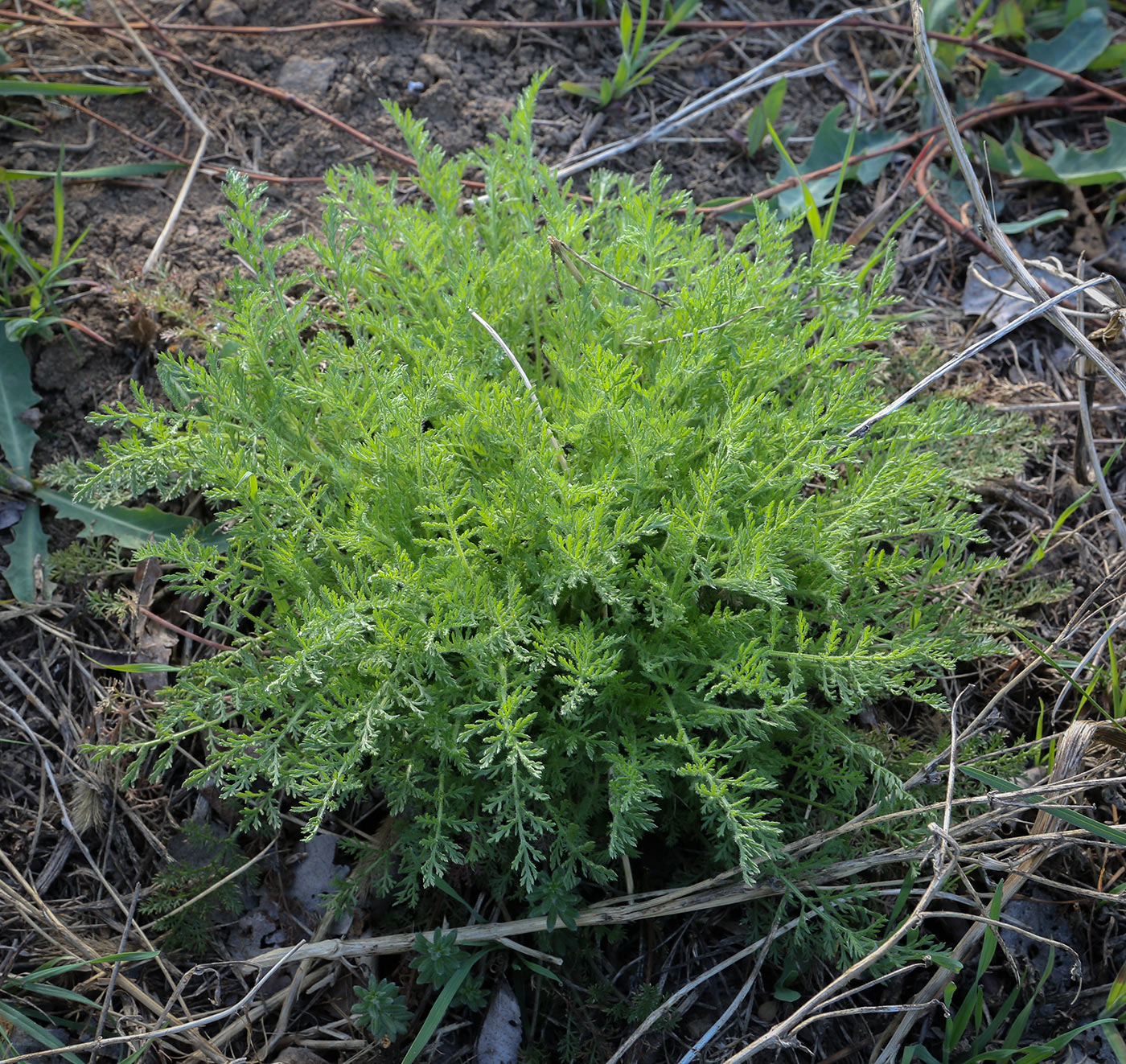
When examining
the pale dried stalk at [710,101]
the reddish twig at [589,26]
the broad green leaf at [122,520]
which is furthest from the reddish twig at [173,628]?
the reddish twig at [589,26]

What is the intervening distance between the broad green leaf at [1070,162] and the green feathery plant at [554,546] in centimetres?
172

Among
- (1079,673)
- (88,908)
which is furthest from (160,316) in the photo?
(1079,673)

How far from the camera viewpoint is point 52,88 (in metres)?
3.07

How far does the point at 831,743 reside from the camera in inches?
84.7

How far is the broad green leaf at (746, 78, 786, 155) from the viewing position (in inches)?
138

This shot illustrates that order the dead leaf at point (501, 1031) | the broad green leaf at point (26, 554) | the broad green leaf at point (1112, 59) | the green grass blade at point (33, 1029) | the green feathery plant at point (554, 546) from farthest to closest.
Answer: the broad green leaf at point (1112, 59)
the broad green leaf at point (26, 554)
the dead leaf at point (501, 1031)
the green grass blade at point (33, 1029)
the green feathery plant at point (554, 546)

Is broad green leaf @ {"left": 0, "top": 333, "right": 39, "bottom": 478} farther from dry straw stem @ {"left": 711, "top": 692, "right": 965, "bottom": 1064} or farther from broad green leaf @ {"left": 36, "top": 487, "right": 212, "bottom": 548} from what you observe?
dry straw stem @ {"left": 711, "top": 692, "right": 965, "bottom": 1064}

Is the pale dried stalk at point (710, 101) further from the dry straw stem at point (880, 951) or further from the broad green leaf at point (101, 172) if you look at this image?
the dry straw stem at point (880, 951)

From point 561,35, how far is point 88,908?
3.68 m

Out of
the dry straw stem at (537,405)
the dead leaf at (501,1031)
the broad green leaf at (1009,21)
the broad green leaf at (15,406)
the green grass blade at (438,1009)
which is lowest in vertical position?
the dead leaf at (501,1031)

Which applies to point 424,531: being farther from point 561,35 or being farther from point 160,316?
point 561,35

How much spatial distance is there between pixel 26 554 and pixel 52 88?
5.53 feet

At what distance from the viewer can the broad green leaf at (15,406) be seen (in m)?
2.78

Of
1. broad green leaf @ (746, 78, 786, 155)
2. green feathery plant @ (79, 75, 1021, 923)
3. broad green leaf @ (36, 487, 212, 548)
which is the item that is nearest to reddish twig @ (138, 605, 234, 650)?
green feathery plant @ (79, 75, 1021, 923)
